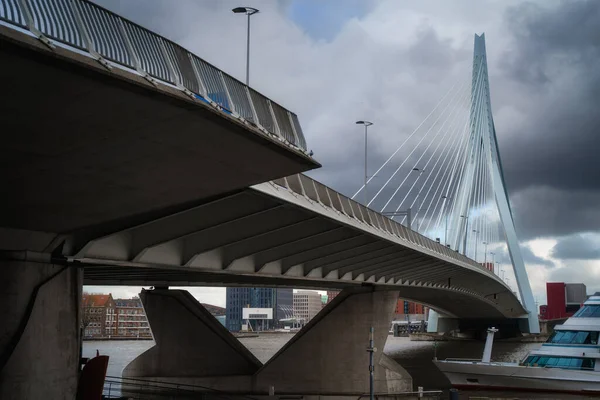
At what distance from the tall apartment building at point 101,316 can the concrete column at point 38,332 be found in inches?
5366

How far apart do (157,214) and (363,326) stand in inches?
859

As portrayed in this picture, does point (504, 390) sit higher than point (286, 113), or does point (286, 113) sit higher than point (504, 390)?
point (286, 113)

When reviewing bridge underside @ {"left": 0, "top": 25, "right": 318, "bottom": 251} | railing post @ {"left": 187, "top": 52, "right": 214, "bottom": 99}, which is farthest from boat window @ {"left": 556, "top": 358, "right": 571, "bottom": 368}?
railing post @ {"left": 187, "top": 52, "right": 214, "bottom": 99}

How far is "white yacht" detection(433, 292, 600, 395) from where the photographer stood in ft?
104

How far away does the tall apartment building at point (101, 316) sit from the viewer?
488ft

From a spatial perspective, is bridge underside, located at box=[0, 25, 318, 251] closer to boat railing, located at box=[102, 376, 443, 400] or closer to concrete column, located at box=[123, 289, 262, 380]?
boat railing, located at box=[102, 376, 443, 400]

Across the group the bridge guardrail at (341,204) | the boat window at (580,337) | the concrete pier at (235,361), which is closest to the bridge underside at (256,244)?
the bridge guardrail at (341,204)

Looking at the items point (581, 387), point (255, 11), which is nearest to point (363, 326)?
point (581, 387)

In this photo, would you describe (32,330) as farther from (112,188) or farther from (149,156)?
(149,156)

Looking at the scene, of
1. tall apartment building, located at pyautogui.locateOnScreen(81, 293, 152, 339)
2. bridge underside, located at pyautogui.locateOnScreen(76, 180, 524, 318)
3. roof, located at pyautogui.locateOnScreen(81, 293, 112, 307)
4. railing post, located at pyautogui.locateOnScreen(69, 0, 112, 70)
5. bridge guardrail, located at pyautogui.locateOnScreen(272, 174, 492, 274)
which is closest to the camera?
railing post, located at pyautogui.locateOnScreen(69, 0, 112, 70)

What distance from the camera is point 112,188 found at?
488 inches

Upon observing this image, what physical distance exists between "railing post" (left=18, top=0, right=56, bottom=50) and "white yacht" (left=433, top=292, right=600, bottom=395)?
2905cm

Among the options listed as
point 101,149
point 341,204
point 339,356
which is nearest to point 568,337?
point 339,356

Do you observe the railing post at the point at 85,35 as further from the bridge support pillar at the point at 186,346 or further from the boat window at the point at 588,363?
the boat window at the point at 588,363
